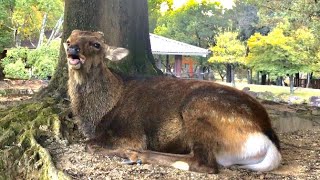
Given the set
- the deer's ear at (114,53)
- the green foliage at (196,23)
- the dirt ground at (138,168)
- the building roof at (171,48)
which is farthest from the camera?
the green foliage at (196,23)

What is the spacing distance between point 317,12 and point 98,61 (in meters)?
11.1

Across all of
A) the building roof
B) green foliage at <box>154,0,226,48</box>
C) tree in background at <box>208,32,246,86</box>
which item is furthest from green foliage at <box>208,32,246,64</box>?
the building roof

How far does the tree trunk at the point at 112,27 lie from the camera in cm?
529

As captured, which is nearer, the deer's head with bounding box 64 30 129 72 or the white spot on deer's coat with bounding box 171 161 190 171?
the white spot on deer's coat with bounding box 171 161 190 171

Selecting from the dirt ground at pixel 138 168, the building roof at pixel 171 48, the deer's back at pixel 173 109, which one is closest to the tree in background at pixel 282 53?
the building roof at pixel 171 48

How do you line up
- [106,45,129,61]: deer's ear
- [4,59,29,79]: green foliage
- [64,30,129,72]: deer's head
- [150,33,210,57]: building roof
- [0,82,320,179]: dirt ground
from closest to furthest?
[0,82,320,179]: dirt ground < [64,30,129,72]: deer's head < [106,45,129,61]: deer's ear < [4,59,29,79]: green foliage < [150,33,210,57]: building roof

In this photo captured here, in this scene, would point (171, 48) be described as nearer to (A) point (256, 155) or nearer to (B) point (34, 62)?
(B) point (34, 62)

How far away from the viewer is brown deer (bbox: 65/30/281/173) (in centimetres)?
331

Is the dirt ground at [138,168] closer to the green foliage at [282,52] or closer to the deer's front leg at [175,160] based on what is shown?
the deer's front leg at [175,160]

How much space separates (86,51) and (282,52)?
2713cm

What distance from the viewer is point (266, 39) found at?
29.0m

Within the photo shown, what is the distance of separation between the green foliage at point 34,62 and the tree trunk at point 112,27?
13.7 m

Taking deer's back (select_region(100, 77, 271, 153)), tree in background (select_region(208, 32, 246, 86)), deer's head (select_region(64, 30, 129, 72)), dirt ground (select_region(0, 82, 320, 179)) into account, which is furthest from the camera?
tree in background (select_region(208, 32, 246, 86))

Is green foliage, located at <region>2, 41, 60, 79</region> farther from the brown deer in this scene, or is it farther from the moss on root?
the brown deer
